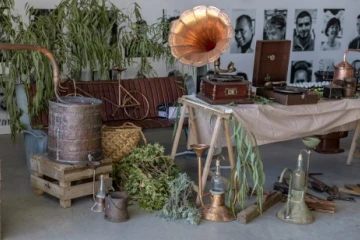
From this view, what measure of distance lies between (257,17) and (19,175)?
443 cm

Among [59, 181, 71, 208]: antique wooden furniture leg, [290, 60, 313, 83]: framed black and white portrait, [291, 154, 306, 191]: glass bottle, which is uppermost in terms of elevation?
[290, 60, 313, 83]: framed black and white portrait

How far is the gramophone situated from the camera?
17.4 ft

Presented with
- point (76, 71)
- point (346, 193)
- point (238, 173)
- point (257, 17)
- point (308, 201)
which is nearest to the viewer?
point (238, 173)

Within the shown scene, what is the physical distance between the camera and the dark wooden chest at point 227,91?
17.3ft

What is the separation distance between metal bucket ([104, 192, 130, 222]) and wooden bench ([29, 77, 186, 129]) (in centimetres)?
157

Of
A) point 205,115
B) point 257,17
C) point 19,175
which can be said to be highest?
point 257,17

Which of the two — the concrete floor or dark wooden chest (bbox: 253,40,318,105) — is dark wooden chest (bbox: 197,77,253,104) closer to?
dark wooden chest (bbox: 253,40,318,105)

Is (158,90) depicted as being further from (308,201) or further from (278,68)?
(308,201)

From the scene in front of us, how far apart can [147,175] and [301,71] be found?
4813mm

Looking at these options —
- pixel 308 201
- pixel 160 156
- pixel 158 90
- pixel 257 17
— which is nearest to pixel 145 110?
pixel 158 90

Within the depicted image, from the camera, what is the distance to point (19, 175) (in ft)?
19.5

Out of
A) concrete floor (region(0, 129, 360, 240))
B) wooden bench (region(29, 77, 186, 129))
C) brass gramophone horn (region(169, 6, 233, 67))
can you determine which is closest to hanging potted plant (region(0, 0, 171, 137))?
wooden bench (region(29, 77, 186, 129))

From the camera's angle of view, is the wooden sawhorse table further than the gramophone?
No

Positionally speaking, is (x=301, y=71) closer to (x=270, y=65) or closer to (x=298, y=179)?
(x=270, y=65)
